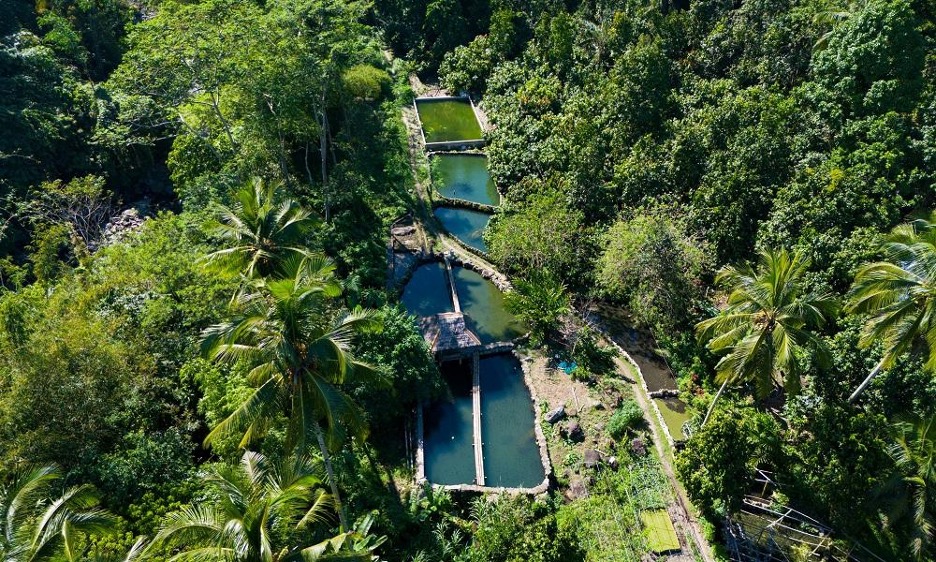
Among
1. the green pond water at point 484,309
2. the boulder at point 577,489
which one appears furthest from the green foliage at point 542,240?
the boulder at point 577,489

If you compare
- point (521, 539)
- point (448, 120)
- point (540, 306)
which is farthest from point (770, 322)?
point (448, 120)

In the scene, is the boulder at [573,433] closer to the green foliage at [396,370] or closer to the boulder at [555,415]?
the boulder at [555,415]

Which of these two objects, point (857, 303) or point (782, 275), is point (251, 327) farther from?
point (857, 303)

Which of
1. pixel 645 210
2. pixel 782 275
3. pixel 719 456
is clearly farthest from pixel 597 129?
pixel 719 456

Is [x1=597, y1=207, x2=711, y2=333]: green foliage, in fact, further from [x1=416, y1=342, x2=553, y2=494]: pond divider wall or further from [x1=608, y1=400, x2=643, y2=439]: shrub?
[x1=416, y1=342, x2=553, y2=494]: pond divider wall

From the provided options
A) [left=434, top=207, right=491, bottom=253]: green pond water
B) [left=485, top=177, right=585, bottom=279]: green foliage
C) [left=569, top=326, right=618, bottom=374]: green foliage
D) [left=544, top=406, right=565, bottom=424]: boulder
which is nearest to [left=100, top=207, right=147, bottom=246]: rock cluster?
[left=434, top=207, right=491, bottom=253]: green pond water

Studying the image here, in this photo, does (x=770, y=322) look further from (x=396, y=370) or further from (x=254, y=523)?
(x=254, y=523)
